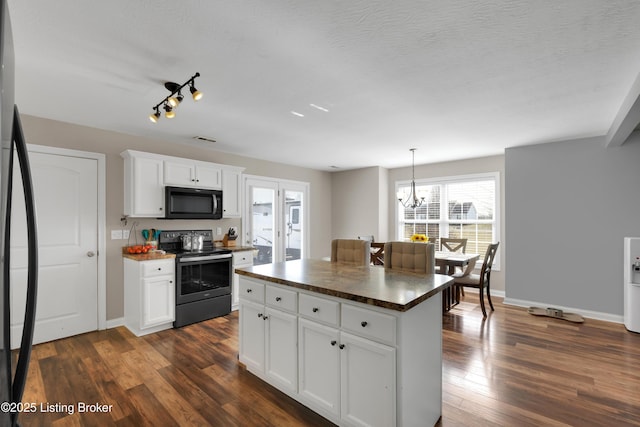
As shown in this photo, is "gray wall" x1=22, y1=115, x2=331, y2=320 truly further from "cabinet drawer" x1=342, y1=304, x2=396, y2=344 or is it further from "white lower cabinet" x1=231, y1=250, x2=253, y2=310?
"cabinet drawer" x1=342, y1=304, x2=396, y2=344

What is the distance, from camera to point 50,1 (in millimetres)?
1595

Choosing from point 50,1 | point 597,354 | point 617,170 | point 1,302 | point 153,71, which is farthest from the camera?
point 617,170

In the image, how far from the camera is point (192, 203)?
4344mm

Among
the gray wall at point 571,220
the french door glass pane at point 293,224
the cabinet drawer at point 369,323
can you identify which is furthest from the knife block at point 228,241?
the gray wall at point 571,220

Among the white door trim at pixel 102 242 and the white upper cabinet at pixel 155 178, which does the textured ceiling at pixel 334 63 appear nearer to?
the white upper cabinet at pixel 155 178

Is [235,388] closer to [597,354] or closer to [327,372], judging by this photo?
[327,372]

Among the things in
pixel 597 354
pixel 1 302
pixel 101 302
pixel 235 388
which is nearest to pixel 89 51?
pixel 1 302

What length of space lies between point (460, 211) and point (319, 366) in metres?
4.69

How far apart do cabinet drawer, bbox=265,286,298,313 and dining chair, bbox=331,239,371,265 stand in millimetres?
1036

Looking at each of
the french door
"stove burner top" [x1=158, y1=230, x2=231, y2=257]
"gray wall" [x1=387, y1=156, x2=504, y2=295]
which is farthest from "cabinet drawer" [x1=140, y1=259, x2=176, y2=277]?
"gray wall" [x1=387, y1=156, x2=504, y2=295]

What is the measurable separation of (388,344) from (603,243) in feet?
13.7

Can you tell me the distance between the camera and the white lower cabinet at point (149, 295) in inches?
139

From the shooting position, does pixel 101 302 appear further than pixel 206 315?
No

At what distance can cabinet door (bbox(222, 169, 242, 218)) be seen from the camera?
469 centimetres
